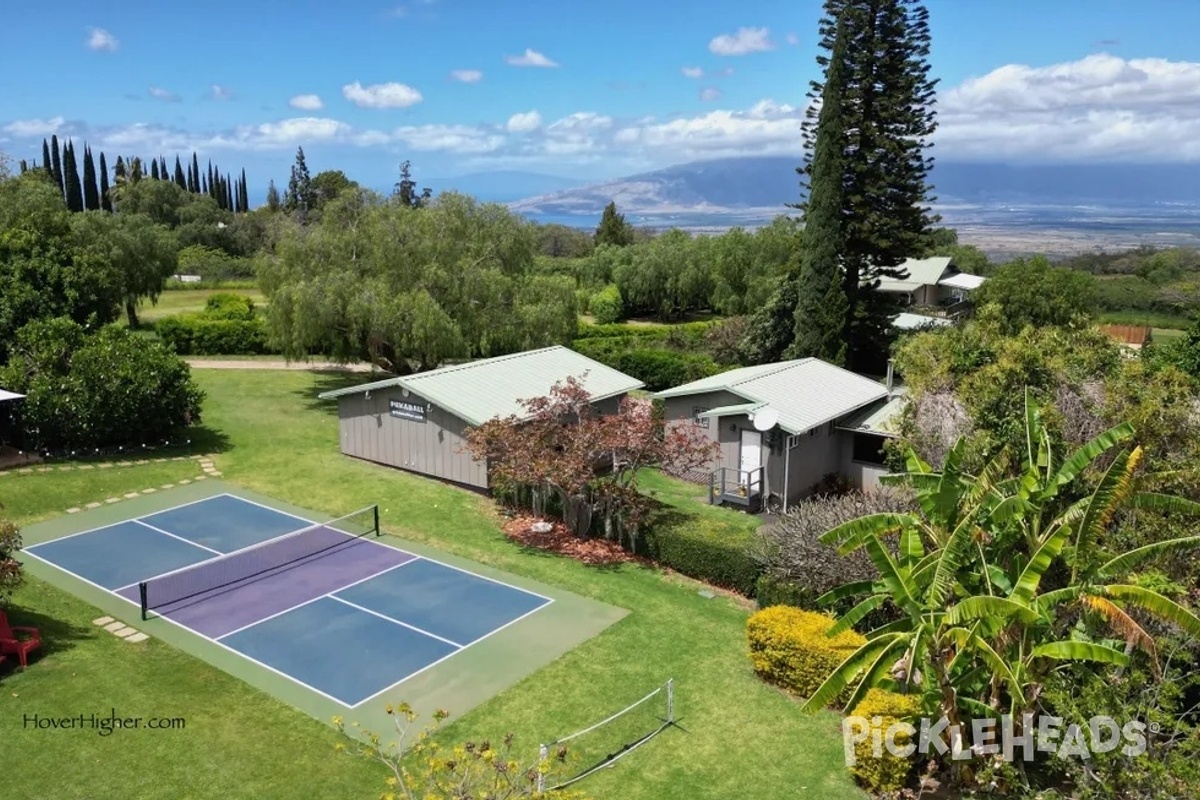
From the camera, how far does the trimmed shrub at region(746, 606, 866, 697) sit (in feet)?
45.5

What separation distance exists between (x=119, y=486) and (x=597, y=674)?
1535 centimetres

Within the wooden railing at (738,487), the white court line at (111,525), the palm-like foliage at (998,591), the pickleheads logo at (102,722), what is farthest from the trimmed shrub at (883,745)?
the white court line at (111,525)

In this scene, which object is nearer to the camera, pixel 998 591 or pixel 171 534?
pixel 998 591

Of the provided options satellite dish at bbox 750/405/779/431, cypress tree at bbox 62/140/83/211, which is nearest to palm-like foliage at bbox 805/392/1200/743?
satellite dish at bbox 750/405/779/431

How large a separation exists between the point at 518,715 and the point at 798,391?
1449 cm

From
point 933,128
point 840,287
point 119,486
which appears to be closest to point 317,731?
point 119,486

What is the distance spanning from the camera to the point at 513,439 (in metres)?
20.5

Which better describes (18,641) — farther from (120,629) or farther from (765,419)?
(765,419)

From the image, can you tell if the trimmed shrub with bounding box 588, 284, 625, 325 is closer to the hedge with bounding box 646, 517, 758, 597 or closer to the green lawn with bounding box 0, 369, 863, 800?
the hedge with bounding box 646, 517, 758, 597

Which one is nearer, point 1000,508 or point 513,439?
point 1000,508

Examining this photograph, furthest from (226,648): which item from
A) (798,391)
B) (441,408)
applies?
(798,391)

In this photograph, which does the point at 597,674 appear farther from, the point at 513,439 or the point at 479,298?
the point at 479,298

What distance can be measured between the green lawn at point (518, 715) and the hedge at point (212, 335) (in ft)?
86.3

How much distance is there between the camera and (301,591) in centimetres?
1766
